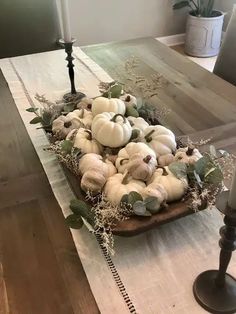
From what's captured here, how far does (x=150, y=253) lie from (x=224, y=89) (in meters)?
0.82

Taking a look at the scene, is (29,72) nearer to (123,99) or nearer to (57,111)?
(57,111)

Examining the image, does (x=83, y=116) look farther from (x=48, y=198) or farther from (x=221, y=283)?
(x=221, y=283)

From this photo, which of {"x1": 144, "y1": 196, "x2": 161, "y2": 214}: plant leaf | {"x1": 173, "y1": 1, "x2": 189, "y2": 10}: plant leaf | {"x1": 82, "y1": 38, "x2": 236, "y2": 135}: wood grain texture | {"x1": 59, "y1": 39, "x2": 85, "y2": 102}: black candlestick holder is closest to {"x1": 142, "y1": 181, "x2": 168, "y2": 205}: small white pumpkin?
{"x1": 144, "y1": 196, "x2": 161, "y2": 214}: plant leaf

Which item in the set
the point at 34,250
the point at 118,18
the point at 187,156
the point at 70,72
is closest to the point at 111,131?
the point at 187,156

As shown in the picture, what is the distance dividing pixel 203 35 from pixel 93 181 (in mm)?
3080

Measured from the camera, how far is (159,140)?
827 millimetres

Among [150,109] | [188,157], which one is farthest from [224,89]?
[188,157]

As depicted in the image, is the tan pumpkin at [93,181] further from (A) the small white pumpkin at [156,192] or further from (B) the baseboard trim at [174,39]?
(B) the baseboard trim at [174,39]

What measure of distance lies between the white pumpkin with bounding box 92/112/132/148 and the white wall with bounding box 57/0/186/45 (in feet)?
8.70

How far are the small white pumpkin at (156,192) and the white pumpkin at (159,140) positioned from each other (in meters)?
0.13

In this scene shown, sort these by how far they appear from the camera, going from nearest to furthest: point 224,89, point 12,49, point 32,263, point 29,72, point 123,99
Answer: point 32,263, point 123,99, point 224,89, point 29,72, point 12,49

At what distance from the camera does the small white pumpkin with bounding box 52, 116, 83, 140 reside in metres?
0.91

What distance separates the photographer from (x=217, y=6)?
3693 millimetres

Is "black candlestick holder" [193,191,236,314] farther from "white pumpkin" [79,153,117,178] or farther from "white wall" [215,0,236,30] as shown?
"white wall" [215,0,236,30]
